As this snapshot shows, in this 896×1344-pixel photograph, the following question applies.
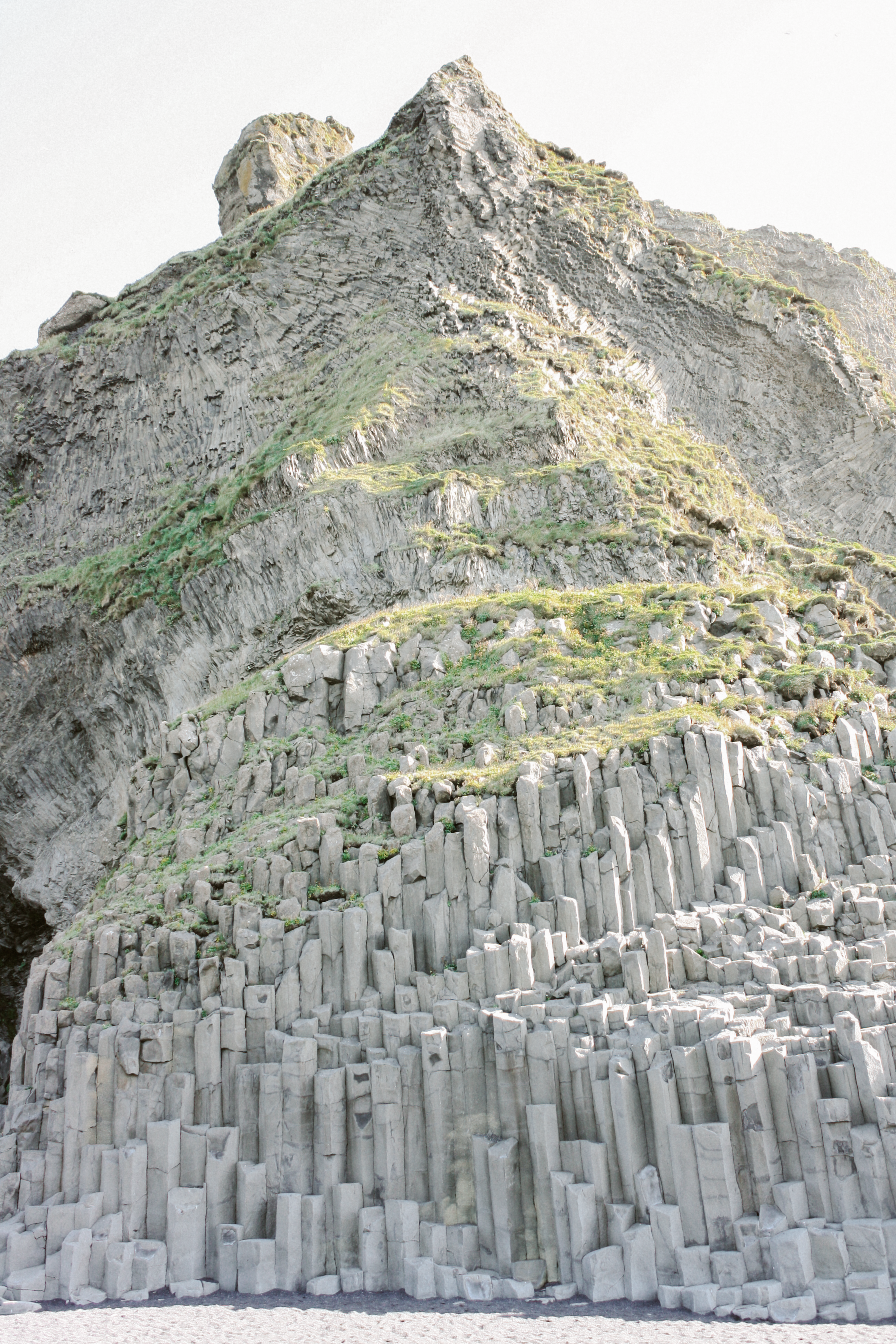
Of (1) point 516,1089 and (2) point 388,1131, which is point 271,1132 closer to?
(2) point 388,1131

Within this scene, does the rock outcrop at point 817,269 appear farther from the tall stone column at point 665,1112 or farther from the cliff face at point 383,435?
the tall stone column at point 665,1112

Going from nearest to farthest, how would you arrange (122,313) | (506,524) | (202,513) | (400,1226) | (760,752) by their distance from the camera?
(400,1226), (760,752), (506,524), (202,513), (122,313)

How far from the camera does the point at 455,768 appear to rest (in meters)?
14.6

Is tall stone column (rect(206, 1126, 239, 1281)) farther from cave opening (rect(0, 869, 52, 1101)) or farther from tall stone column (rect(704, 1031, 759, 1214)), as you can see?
cave opening (rect(0, 869, 52, 1101))

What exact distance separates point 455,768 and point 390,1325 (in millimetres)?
6906

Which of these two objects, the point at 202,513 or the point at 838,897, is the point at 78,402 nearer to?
the point at 202,513

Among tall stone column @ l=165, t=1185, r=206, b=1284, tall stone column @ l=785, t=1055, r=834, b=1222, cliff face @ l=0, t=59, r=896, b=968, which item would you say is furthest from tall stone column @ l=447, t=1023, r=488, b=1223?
cliff face @ l=0, t=59, r=896, b=968

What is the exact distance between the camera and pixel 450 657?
1709 cm

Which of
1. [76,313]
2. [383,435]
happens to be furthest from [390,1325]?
[76,313]

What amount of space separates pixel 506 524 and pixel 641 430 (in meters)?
5.89

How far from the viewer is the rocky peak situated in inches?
1566

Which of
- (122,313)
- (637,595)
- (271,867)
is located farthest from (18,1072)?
(122,313)

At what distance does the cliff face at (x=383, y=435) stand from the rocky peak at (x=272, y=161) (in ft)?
24.8

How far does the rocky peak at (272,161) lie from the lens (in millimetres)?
39781
